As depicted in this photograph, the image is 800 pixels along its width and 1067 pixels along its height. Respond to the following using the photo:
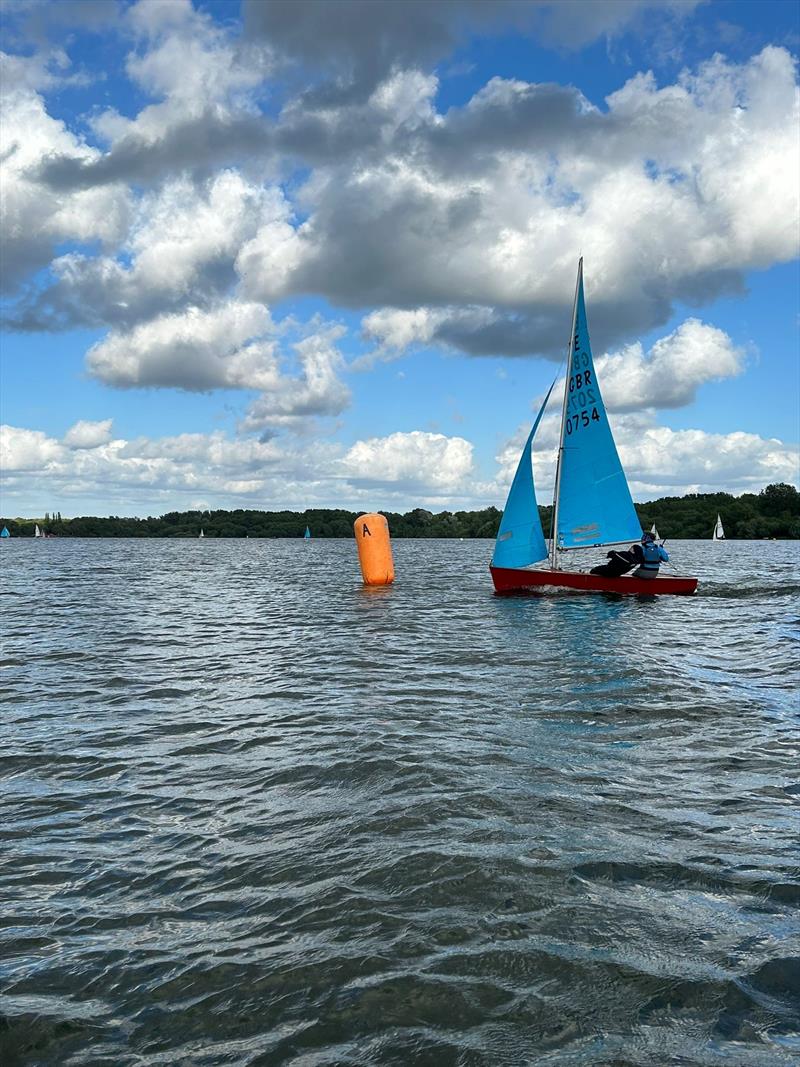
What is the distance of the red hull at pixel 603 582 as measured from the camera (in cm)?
2903

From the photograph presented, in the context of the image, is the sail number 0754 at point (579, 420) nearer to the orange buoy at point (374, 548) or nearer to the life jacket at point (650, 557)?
the life jacket at point (650, 557)

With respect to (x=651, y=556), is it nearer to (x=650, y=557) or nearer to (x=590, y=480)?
(x=650, y=557)

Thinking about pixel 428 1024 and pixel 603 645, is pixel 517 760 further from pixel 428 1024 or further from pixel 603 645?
pixel 603 645

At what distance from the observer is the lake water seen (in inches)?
159

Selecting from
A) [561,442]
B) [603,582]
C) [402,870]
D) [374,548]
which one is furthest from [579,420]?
[402,870]

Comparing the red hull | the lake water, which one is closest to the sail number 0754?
the red hull

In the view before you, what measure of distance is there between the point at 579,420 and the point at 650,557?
6.21m

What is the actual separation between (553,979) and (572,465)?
1099 inches

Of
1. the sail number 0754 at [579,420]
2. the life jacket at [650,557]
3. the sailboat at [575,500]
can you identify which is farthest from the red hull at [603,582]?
the sail number 0754 at [579,420]

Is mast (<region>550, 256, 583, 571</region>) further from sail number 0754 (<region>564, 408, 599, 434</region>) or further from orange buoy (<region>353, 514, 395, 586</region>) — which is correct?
orange buoy (<region>353, 514, 395, 586</region>)

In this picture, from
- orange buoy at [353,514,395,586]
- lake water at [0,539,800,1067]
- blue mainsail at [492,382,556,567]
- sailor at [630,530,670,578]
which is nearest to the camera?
lake water at [0,539,800,1067]

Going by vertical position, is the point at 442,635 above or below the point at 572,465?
below

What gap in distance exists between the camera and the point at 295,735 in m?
10.0

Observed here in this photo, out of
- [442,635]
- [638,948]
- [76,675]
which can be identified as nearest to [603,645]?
[442,635]
